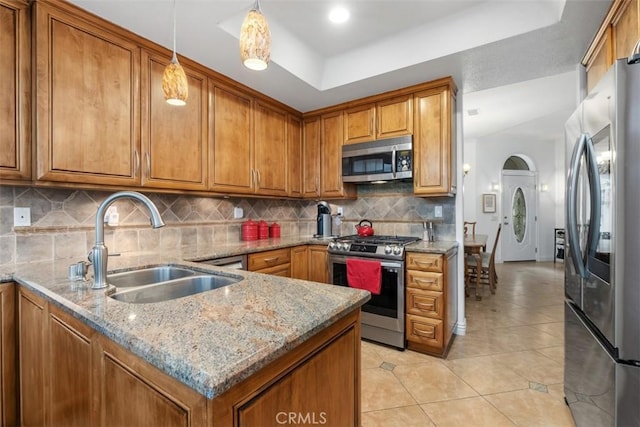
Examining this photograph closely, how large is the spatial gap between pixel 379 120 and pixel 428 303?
1830mm

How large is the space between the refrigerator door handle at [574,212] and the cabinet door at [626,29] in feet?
1.57

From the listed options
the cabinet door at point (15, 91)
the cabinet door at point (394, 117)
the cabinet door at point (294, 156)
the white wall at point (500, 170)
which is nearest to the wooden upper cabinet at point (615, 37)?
the cabinet door at point (394, 117)

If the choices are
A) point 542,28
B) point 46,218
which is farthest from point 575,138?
point 46,218

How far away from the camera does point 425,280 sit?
2.46m

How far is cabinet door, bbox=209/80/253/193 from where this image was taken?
101 inches

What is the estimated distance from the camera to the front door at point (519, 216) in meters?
6.77

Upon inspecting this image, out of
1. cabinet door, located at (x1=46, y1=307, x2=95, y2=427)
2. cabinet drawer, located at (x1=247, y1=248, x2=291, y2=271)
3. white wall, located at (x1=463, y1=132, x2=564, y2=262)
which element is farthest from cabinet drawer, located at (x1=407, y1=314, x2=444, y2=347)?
white wall, located at (x1=463, y1=132, x2=564, y2=262)

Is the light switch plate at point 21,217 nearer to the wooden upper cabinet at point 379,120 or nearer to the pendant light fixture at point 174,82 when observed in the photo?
the pendant light fixture at point 174,82

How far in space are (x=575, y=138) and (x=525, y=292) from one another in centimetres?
359

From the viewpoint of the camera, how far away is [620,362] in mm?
1119

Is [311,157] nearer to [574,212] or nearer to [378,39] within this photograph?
[378,39]

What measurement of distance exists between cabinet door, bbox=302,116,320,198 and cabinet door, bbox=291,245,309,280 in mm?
746

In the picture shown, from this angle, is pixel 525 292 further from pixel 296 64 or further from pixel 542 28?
pixel 296 64

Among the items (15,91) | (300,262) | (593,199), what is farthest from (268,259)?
(593,199)
